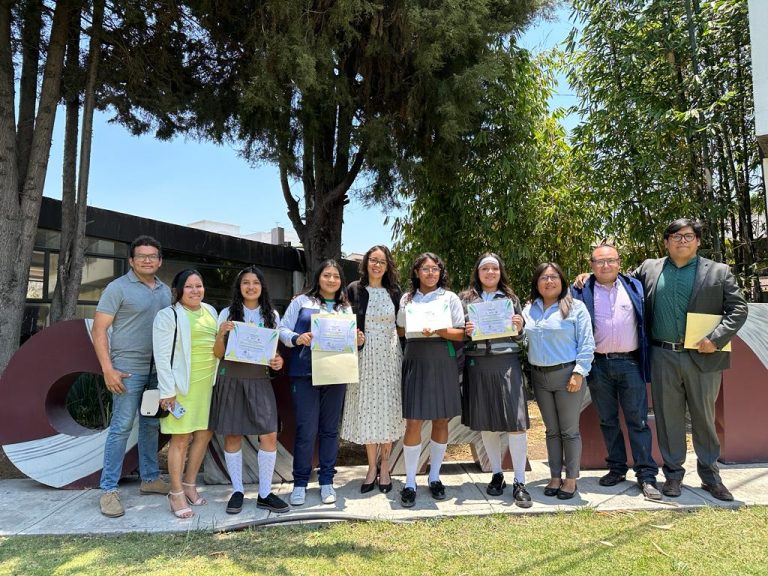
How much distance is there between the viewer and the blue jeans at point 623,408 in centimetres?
408

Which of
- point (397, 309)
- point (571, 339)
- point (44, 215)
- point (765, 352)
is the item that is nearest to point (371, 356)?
point (397, 309)

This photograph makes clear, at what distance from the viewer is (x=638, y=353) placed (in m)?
4.10

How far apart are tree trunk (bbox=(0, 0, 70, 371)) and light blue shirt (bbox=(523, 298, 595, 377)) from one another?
5.15 meters

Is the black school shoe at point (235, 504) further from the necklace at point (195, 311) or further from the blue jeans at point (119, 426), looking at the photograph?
the necklace at point (195, 311)

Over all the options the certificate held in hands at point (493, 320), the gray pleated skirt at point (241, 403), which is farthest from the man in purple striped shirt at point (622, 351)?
the gray pleated skirt at point (241, 403)

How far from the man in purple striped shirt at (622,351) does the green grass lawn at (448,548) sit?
0.59 metres

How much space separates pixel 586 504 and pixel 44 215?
887 centimetres

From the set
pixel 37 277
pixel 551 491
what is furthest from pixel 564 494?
pixel 37 277

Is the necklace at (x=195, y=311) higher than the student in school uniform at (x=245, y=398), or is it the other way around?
the necklace at (x=195, y=311)

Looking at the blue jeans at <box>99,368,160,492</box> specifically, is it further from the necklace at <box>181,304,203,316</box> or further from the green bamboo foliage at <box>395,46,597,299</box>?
the green bamboo foliage at <box>395,46,597,299</box>

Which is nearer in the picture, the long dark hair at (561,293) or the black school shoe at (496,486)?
the long dark hair at (561,293)

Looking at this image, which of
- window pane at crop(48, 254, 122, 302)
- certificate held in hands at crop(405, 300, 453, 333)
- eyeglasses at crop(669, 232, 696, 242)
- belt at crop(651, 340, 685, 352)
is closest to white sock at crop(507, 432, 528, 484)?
certificate held in hands at crop(405, 300, 453, 333)

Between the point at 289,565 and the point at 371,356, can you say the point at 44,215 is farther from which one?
the point at 289,565

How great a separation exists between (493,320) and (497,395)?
0.55 m
